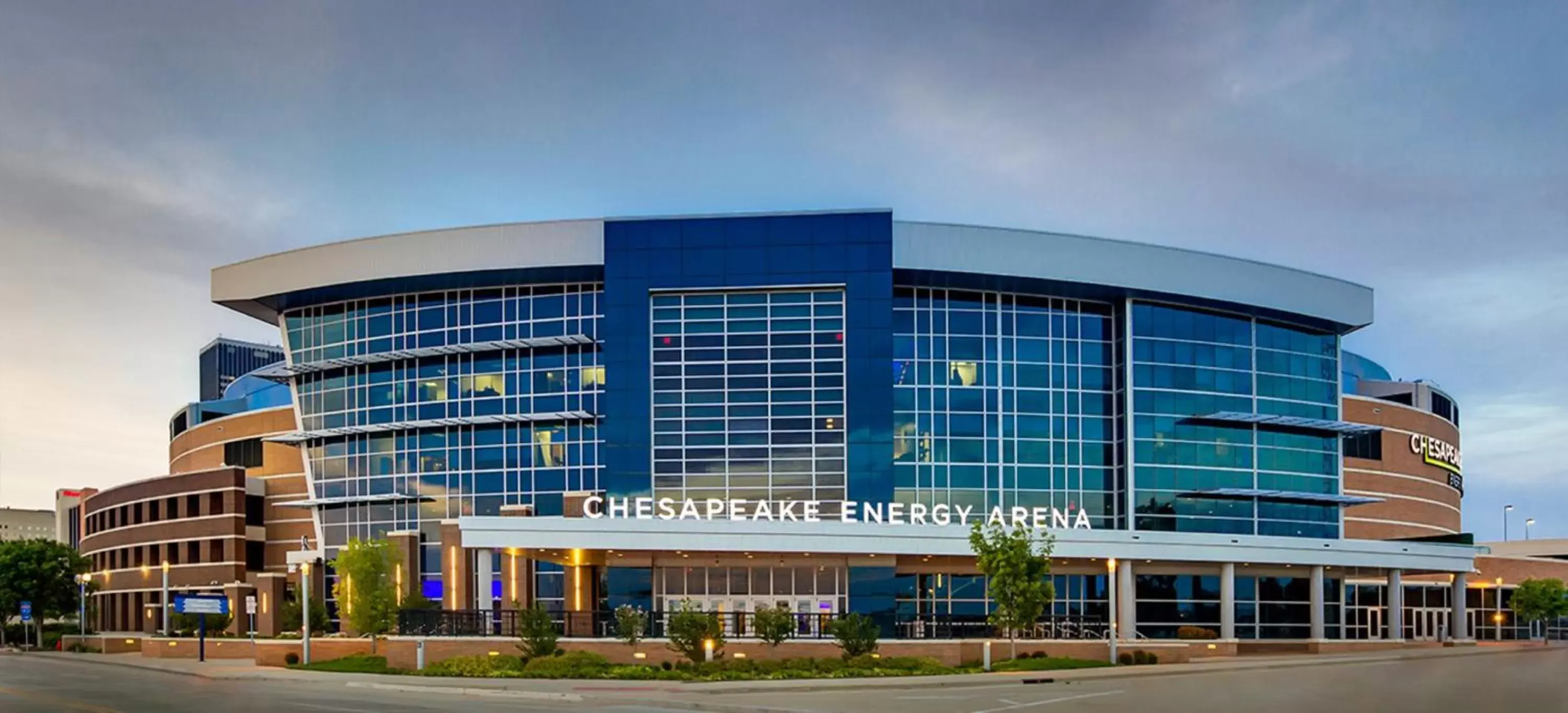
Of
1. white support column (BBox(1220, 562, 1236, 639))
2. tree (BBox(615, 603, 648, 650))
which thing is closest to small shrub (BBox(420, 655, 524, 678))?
tree (BBox(615, 603, 648, 650))

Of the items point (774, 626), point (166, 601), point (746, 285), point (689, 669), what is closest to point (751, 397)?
point (746, 285)

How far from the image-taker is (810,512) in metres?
61.2

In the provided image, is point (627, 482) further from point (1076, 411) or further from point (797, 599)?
point (1076, 411)

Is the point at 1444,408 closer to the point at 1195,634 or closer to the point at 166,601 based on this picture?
the point at 1195,634

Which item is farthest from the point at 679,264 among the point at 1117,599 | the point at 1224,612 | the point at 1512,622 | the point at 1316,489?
the point at 1512,622

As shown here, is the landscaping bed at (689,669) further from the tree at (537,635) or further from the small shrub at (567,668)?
the tree at (537,635)

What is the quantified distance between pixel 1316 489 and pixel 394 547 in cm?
4719

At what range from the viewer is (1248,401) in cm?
6862

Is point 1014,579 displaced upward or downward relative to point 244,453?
downward

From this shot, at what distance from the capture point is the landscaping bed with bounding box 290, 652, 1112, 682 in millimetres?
41406

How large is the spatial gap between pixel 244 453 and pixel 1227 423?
57.3 m

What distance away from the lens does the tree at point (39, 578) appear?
3489 inches

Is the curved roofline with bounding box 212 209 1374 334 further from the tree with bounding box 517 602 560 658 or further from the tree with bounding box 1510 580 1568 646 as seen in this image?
the tree with bounding box 1510 580 1568 646

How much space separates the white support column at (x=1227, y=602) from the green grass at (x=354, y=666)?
36.5 m
